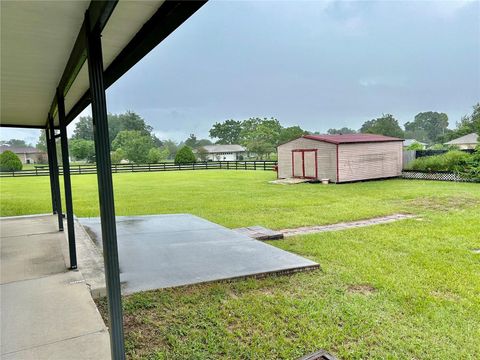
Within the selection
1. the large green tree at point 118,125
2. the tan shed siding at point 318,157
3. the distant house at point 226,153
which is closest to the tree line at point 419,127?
the distant house at point 226,153

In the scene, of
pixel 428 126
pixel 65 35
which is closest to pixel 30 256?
pixel 65 35

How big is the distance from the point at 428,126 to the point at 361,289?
94.3 metres

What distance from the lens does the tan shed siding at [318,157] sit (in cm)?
1501

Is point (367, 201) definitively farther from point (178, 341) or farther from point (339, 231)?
point (178, 341)

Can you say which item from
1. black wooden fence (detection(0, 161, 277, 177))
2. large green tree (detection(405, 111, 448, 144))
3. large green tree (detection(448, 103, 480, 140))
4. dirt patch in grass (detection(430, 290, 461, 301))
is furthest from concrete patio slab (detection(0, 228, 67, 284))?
large green tree (detection(405, 111, 448, 144))

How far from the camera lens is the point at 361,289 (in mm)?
3375

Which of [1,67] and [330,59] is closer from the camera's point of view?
[1,67]

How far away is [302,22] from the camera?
222 feet

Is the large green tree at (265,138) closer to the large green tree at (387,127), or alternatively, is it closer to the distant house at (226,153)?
the distant house at (226,153)

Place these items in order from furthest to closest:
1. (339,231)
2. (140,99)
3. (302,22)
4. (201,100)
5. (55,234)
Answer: (140,99), (201,100), (302,22), (339,231), (55,234)

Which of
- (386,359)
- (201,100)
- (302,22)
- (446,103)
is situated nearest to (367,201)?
(386,359)

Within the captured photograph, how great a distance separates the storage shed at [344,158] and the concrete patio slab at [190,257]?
33.7ft

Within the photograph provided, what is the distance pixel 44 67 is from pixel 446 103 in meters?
108

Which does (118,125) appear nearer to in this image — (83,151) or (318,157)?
(83,151)
